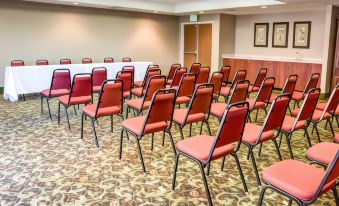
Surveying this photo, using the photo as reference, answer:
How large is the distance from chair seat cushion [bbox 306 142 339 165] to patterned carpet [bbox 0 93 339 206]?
20.5 inches

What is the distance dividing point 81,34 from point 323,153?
8.60 meters

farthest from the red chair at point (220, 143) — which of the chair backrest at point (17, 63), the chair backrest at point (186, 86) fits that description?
the chair backrest at point (17, 63)

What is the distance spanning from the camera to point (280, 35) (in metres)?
10.2

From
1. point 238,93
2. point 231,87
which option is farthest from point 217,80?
point 238,93

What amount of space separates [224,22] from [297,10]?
2457mm

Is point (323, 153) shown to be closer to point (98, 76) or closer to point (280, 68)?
point (98, 76)

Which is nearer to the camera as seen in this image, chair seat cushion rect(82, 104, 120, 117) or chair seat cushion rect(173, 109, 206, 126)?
chair seat cushion rect(173, 109, 206, 126)

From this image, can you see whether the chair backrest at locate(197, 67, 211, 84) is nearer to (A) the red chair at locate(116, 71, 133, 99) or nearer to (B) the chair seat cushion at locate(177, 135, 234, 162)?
(A) the red chair at locate(116, 71, 133, 99)

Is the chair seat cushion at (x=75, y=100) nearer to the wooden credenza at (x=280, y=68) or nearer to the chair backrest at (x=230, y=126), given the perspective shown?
the chair backrest at (x=230, y=126)

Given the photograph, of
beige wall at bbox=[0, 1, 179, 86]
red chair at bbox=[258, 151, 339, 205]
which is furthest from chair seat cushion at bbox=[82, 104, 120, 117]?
beige wall at bbox=[0, 1, 179, 86]

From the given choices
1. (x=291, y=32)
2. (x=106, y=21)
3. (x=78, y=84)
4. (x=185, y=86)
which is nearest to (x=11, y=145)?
(x=78, y=84)

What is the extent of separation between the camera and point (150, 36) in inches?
456

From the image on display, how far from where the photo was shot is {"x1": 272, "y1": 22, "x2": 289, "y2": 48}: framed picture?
10.1 metres

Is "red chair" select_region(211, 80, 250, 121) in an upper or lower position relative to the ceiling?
lower
